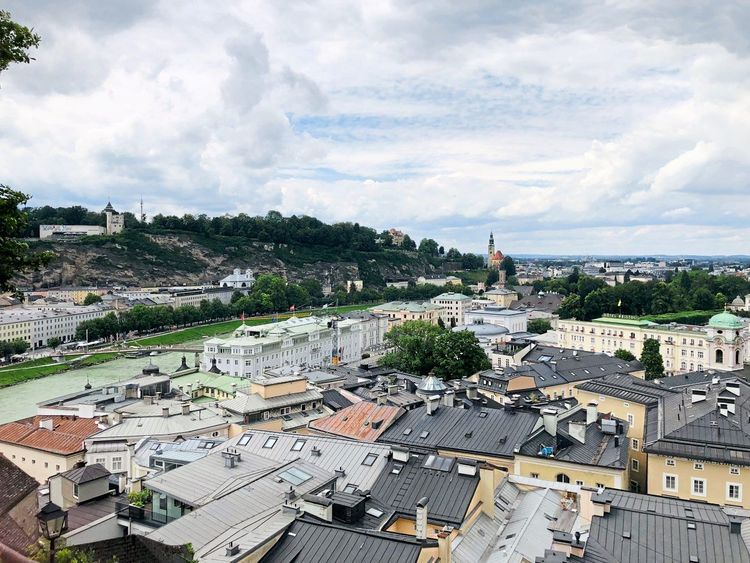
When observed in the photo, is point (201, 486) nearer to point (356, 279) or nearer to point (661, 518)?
point (661, 518)

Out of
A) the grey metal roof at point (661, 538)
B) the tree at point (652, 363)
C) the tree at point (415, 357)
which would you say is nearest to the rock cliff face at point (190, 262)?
the tree at point (415, 357)

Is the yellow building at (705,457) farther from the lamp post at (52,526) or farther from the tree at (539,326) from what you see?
the tree at (539,326)

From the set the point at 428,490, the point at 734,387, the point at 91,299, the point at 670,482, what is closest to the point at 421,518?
the point at 428,490

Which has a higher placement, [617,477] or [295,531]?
[295,531]

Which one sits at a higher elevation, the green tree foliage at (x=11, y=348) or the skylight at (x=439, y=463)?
the skylight at (x=439, y=463)

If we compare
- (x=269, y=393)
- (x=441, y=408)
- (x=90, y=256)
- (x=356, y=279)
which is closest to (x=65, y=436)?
(x=269, y=393)

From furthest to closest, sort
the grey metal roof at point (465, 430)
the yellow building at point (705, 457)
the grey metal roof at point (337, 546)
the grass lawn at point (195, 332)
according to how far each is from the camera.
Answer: the grass lawn at point (195, 332)
the grey metal roof at point (465, 430)
the yellow building at point (705, 457)
the grey metal roof at point (337, 546)

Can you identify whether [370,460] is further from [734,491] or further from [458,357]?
[458,357]

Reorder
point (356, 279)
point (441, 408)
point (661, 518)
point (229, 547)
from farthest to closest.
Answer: point (356, 279)
point (441, 408)
point (661, 518)
point (229, 547)
